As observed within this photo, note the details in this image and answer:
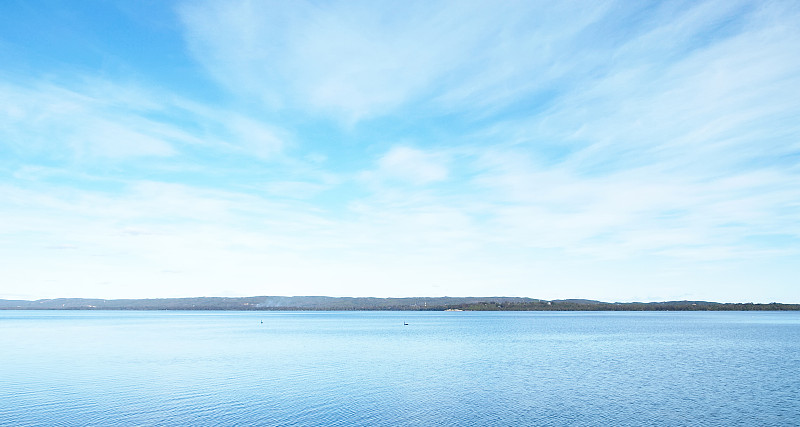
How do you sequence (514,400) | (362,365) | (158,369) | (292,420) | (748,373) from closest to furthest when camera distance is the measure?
(292,420) → (514,400) → (748,373) → (158,369) → (362,365)

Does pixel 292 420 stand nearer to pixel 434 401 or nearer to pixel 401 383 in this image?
pixel 434 401

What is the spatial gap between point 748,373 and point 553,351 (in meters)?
22.0

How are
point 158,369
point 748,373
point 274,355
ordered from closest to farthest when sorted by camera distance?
point 748,373 < point 158,369 < point 274,355

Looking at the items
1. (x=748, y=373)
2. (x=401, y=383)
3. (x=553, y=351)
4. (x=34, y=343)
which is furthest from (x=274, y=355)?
(x=748, y=373)

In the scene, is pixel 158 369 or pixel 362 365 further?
pixel 362 365

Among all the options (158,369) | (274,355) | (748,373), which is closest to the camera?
(748,373)

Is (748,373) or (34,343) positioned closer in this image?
(748,373)

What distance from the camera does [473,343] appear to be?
75.8 meters

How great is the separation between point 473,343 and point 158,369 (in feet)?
137

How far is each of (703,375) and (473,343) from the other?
1417 inches

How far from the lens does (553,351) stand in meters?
62.8

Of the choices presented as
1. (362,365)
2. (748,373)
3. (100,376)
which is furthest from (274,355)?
(748,373)

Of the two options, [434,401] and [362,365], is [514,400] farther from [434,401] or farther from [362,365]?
[362,365]

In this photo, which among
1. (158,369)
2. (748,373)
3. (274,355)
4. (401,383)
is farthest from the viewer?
(274,355)
